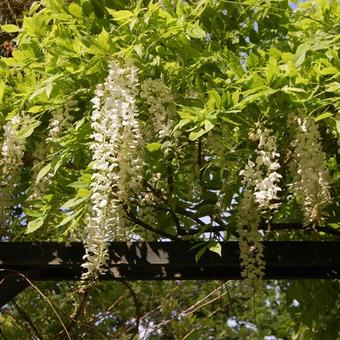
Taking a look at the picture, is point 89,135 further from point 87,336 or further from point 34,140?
point 87,336

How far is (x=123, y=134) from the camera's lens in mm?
2275

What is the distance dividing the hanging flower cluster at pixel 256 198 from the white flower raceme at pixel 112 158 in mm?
408

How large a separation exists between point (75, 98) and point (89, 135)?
0.67 ft

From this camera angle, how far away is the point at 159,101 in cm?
237

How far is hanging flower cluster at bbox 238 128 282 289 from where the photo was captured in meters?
2.22

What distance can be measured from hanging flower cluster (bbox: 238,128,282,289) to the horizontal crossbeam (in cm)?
8

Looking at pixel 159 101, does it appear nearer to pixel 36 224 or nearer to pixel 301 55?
pixel 301 55

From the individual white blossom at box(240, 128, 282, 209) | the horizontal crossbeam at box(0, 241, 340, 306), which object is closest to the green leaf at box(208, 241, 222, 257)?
the horizontal crossbeam at box(0, 241, 340, 306)

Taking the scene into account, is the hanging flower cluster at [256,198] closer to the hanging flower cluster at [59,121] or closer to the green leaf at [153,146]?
the green leaf at [153,146]

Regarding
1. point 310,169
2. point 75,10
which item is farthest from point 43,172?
point 310,169

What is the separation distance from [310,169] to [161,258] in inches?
29.2

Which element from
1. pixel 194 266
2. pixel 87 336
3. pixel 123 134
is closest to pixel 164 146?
pixel 123 134

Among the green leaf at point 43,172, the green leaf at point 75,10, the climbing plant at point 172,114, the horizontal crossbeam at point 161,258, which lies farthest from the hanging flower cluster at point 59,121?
the horizontal crossbeam at point 161,258

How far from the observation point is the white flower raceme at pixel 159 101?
2.37m
